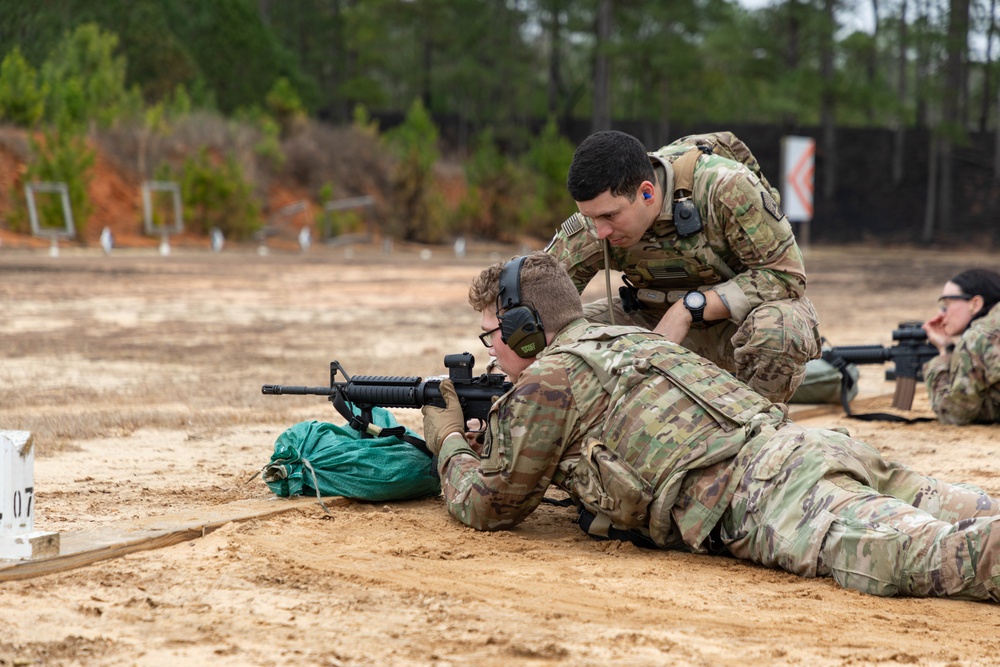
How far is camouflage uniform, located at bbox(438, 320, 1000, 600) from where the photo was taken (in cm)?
346

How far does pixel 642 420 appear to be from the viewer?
148 inches

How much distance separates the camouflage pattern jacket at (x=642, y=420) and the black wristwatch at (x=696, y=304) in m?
1.17

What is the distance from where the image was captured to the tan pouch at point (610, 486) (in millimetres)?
3760

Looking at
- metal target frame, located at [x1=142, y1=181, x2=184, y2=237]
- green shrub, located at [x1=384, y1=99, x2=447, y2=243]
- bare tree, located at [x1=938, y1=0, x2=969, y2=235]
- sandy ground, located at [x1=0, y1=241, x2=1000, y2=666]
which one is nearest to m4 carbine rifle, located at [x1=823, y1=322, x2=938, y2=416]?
sandy ground, located at [x1=0, y1=241, x2=1000, y2=666]

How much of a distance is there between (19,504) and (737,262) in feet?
10.5

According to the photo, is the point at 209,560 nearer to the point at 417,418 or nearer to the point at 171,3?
the point at 417,418

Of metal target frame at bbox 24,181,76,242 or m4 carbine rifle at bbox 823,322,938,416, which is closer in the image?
m4 carbine rifle at bbox 823,322,938,416

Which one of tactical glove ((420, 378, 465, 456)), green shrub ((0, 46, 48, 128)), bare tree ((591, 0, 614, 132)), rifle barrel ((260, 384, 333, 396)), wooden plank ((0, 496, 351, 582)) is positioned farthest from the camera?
bare tree ((591, 0, 614, 132))

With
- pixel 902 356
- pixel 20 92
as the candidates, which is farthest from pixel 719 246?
pixel 20 92

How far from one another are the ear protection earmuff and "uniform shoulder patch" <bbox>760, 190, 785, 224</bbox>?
5.09 feet

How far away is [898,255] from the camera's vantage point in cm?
3116

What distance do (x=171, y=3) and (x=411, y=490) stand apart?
33.8 metres

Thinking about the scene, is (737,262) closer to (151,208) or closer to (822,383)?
(822,383)

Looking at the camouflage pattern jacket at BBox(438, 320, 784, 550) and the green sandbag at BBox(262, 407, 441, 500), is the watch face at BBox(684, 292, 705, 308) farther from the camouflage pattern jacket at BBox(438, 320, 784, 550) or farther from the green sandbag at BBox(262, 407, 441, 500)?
the green sandbag at BBox(262, 407, 441, 500)
